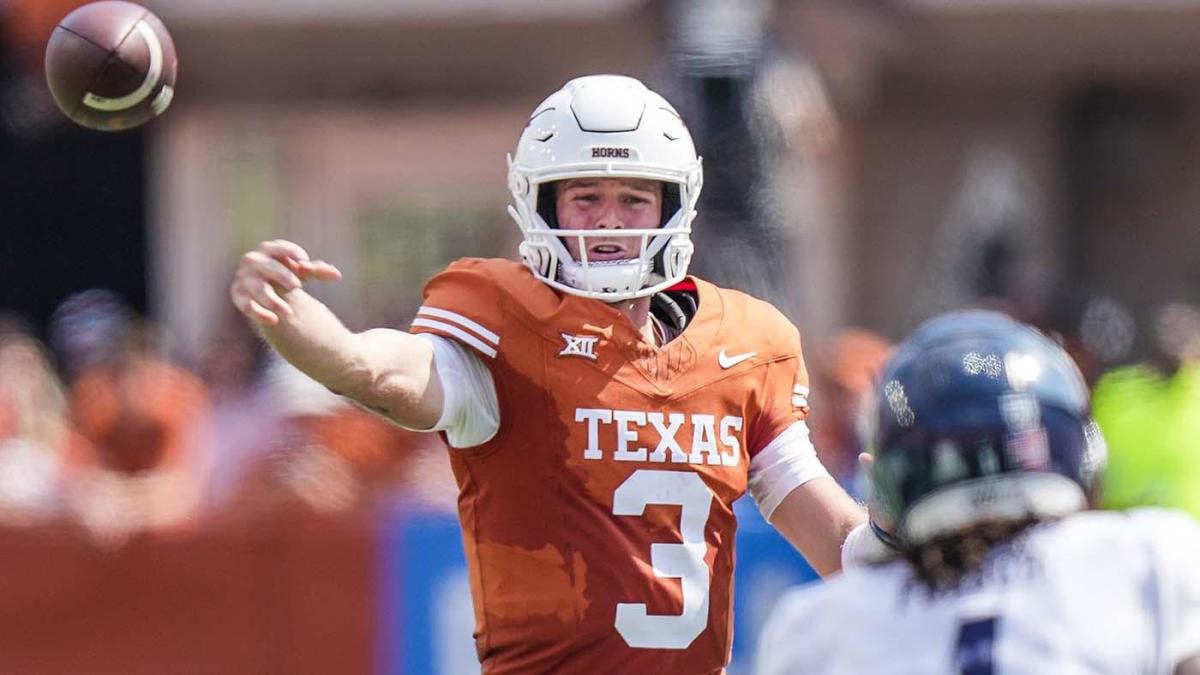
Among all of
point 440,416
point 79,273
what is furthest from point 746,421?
point 79,273

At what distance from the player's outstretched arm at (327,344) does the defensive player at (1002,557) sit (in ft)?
3.72

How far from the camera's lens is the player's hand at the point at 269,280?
11.4 ft

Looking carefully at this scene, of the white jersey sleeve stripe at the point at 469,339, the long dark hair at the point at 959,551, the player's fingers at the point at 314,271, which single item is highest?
the player's fingers at the point at 314,271

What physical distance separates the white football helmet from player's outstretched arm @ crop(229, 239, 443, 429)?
368 mm

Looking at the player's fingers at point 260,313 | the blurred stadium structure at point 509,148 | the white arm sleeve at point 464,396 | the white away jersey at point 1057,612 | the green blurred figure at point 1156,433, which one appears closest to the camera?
the white away jersey at point 1057,612

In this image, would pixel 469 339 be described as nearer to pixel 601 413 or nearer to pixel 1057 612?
pixel 601 413

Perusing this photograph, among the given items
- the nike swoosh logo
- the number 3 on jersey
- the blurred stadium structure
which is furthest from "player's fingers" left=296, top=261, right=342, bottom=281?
the blurred stadium structure

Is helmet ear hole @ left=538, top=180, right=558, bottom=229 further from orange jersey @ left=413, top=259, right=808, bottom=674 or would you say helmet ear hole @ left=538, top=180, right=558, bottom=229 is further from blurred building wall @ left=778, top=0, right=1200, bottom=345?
blurred building wall @ left=778, top=0, right=1200, bottom=345

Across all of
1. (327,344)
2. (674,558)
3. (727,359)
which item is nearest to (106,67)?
(327,344)

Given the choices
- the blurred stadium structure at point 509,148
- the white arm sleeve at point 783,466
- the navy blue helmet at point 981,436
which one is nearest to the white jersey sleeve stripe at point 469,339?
the white arm sleeve at point 783,466

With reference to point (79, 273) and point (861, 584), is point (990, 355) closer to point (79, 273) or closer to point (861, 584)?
point (861, 584)

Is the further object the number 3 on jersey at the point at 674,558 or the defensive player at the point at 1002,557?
the number 3 on jersey at the point at 674,558

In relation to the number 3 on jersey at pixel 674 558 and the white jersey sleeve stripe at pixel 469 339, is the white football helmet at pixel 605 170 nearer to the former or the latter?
the white jersey sleeve stripe at pixel 469 339

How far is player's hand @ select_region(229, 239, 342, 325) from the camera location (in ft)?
11.4
